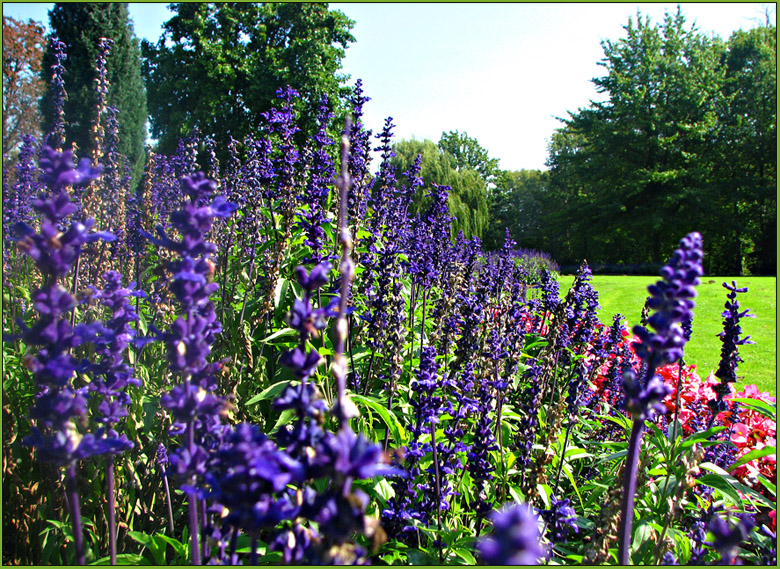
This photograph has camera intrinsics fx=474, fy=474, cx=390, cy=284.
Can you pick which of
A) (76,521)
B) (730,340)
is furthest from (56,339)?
(730,340)

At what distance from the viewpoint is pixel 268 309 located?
11.4 feet

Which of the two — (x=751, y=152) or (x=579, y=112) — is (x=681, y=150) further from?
(x=579, y=112)

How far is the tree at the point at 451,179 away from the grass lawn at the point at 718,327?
837 centimetres

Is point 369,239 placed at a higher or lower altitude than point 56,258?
higher

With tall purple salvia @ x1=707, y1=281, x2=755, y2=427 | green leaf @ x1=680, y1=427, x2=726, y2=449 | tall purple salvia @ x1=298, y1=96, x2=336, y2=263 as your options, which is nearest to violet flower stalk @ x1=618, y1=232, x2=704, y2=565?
green leaf @ x1=680, y1=427, x2=726, y2=449

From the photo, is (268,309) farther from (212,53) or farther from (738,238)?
(738,238)

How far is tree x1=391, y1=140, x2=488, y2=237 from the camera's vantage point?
954 inches

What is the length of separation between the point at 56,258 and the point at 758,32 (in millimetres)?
54282

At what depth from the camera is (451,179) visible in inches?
1037

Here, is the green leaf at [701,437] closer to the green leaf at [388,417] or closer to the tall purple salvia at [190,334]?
the green leaf at [388,417]

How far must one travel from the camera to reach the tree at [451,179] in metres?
24.2

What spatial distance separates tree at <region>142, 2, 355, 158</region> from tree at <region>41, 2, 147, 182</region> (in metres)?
5.39

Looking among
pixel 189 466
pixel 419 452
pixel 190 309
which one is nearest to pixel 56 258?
pixel 190 309

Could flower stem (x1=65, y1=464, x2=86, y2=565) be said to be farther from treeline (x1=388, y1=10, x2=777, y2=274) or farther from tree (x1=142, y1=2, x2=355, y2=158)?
treeline (x1=388, y1=10, x2=777, y2=274)
